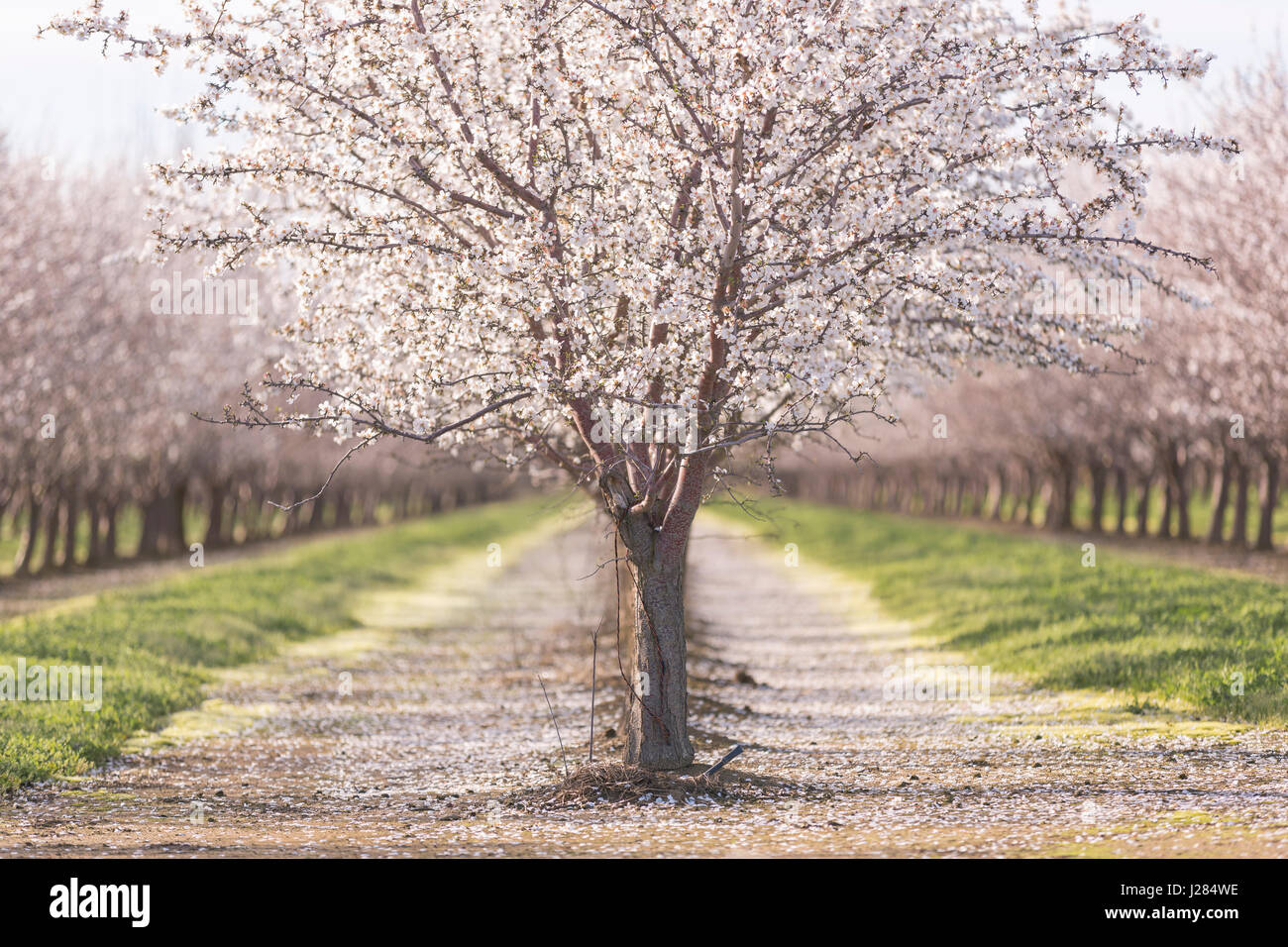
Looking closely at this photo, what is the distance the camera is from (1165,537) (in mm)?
56812

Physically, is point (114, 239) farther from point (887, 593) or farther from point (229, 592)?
point (887, 593)

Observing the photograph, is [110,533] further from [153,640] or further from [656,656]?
[656,656]

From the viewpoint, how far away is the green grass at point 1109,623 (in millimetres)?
16922

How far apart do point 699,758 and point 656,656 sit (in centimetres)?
195

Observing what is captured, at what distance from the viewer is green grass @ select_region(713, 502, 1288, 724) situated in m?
16.9

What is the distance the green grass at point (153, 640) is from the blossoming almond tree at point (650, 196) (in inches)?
75.5

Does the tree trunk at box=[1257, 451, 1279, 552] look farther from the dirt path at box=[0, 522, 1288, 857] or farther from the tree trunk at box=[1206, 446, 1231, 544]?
the dirt path at box=[0, 522, 1288, 857]

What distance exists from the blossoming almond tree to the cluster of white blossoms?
4cm
